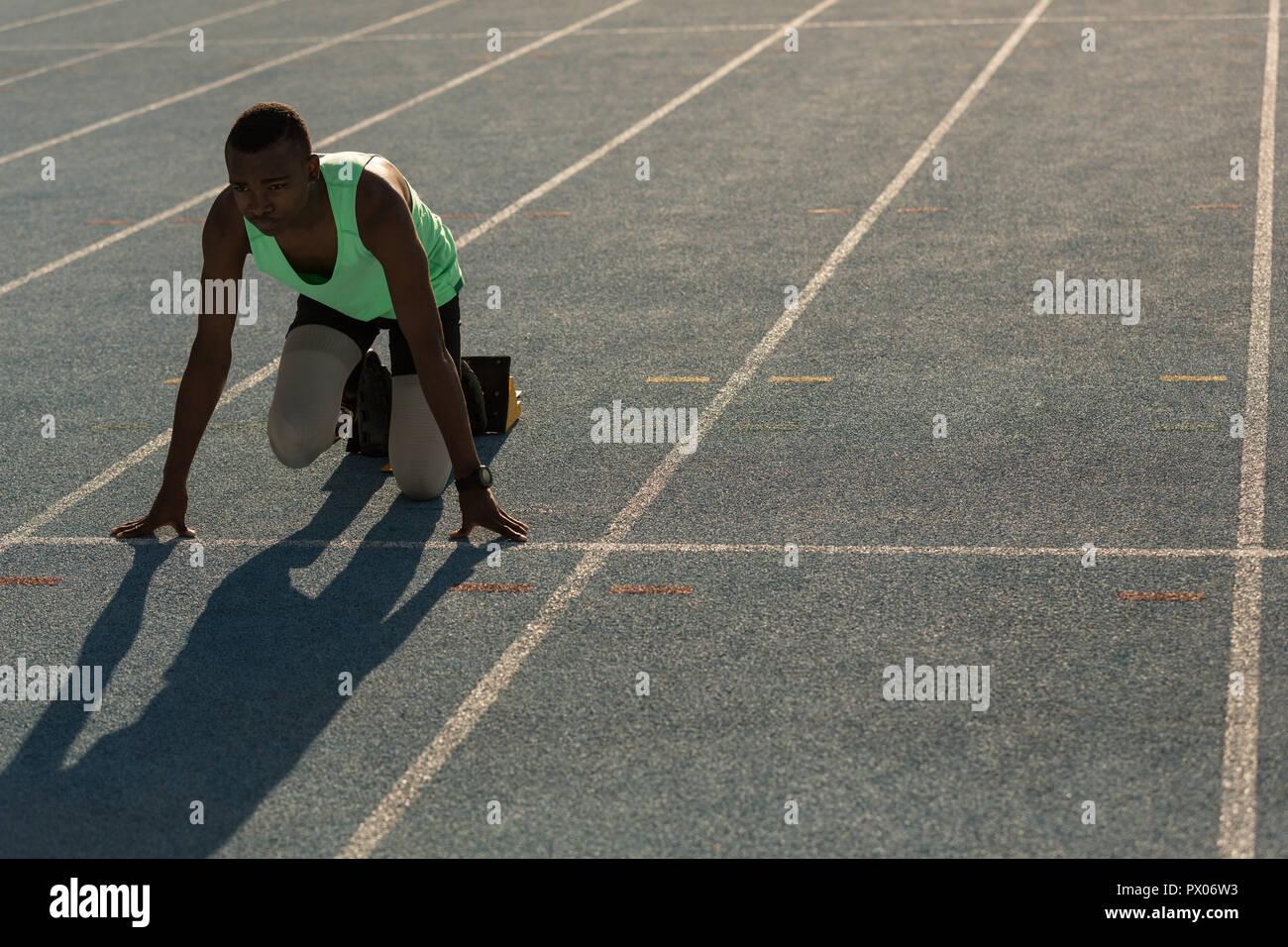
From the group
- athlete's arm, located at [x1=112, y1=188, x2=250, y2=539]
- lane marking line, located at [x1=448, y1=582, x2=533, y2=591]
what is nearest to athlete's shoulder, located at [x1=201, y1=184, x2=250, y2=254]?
athlete's arm, located at [x1=112, y1=188, x2=250, y2=539]

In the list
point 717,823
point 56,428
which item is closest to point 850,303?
point 56,428

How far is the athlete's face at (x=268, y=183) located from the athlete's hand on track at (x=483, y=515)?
1.12 metres

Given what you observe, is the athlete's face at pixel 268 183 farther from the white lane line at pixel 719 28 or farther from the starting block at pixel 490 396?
the white lane line at pixel 719 28

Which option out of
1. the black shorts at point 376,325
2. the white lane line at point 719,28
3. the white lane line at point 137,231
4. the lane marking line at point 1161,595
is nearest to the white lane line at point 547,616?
the black shorts at point 376,325

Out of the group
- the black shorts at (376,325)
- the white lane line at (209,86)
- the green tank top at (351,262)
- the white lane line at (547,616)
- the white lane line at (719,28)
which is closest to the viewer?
the white lane line at (547,616)

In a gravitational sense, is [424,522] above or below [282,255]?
below

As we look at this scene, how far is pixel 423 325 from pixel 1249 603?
2.90 meters

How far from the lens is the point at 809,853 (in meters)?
3.92

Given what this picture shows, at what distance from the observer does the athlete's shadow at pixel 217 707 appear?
420 centimetres

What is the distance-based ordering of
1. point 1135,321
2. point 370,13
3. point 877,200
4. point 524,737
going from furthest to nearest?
1. point 370,13
2. point 877,200
3. point 1135,321
4. point 524,737

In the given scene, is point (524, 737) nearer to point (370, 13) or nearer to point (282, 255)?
point (282, 255)

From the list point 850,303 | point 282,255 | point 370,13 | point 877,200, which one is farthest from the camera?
point 370,13

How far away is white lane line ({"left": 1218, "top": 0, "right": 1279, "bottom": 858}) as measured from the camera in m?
3.97
